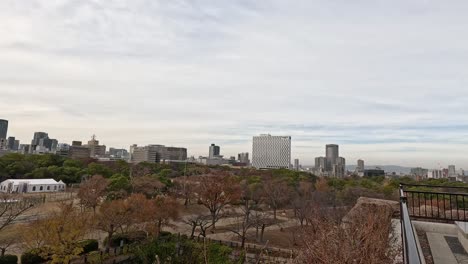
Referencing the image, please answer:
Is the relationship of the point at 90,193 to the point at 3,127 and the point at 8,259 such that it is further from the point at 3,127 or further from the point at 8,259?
the point at 3,127

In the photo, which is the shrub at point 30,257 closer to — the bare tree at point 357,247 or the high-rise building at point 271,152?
the bare tree at point 357,247

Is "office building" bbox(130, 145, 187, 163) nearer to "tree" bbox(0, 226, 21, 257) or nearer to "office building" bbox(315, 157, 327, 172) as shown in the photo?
"office building" bbox(315, 157, 327, 172)

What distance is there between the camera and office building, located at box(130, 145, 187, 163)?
128 meters

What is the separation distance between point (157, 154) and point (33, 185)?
91990 millimetres

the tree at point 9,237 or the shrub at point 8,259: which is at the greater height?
the shrub at point 8,259

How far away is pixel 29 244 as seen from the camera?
1514 centimetres

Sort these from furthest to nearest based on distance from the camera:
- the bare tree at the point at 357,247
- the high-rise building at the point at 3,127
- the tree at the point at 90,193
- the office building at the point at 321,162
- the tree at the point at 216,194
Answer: the office building at the point at 321,162
the high-rise building at the point at 3,127
the tree at the point at 216,194
the tree at the point at 90,193
the bare tree at the point at 357,247

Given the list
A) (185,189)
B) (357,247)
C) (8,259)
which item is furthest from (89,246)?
(357,247)

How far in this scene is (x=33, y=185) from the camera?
35.8 m

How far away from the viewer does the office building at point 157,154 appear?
419 ft

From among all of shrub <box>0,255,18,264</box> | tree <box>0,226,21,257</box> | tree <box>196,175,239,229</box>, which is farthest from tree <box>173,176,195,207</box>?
shrub <box>0,255,18,264</box>

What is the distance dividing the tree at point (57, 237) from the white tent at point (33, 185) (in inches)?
902

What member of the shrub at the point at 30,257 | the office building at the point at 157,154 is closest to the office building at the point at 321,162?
the office building at the point at 157,154

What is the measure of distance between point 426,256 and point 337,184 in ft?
124
